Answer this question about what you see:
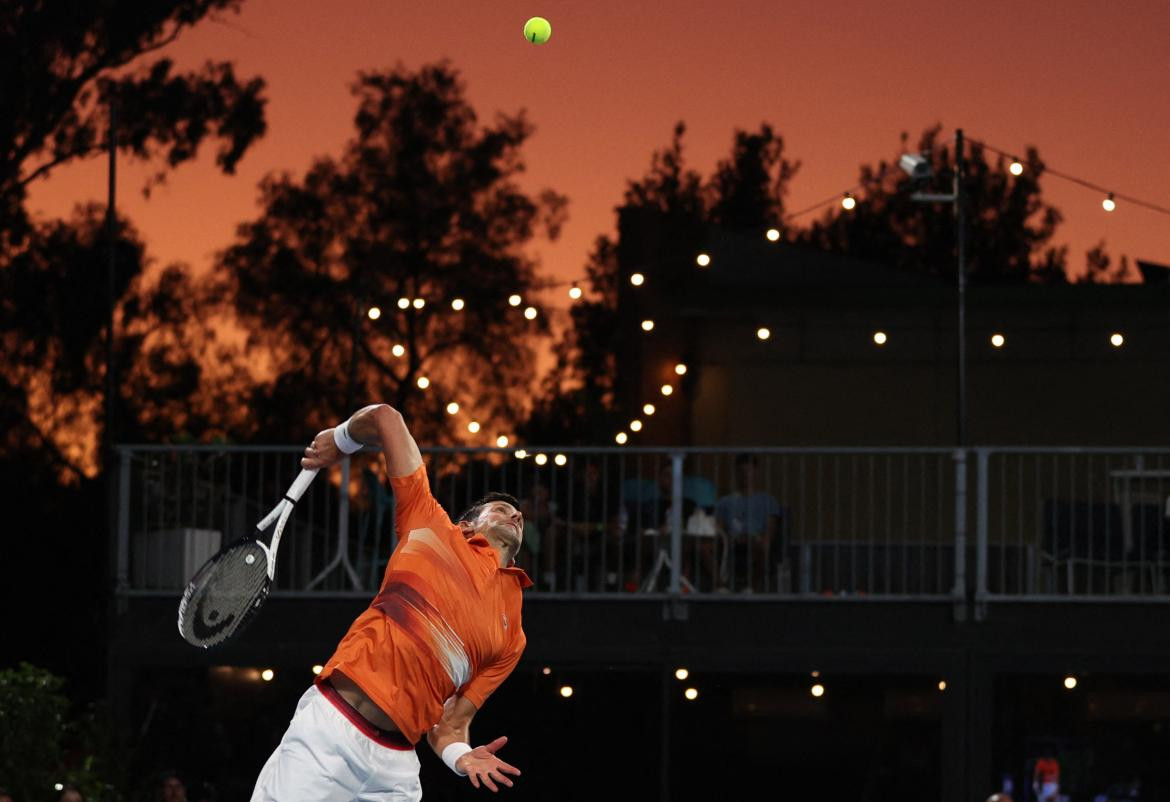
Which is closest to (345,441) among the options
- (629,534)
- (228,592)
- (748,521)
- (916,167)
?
(228,592)

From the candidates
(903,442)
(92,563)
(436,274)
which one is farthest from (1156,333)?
(436,274)

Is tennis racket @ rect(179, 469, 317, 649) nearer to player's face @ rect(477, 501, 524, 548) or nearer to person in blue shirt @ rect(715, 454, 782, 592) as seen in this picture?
player's face @ rect(477, 501, 524, 548)

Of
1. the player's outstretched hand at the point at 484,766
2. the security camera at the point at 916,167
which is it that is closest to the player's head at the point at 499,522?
the player's outstretched hand at the point at 484,766

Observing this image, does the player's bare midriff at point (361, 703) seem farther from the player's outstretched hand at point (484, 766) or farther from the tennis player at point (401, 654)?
the player's outstretched hand at point (484, 766)

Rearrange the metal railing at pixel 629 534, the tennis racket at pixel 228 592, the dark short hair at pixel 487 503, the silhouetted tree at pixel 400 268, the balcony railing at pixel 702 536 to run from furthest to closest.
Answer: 1. the silhouetted tree at pixel 400 268
2. the metal railing at pixel 629 534
3. the balcony railing at pixel 702 536
4. the tennis racket at pixel 228 592
5. the dark short hair at pixel 487 503

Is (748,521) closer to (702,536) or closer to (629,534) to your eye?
(702,536)

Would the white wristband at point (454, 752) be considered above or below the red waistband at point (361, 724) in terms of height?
below

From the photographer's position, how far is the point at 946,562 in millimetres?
15023

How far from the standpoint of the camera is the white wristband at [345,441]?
6660mm

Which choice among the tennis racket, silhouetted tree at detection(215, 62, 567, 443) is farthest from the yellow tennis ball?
silhouetted tree at detection(215, 62, 567, 443)

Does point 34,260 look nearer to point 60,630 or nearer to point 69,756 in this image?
point 60,630

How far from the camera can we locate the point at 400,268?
3516 cm

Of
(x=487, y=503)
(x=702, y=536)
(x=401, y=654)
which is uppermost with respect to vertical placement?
(x=487, y=503)

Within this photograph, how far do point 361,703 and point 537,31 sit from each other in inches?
311
